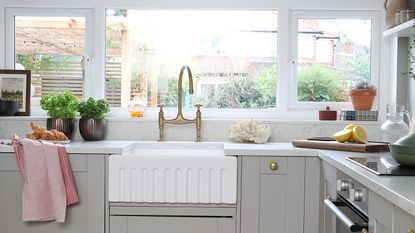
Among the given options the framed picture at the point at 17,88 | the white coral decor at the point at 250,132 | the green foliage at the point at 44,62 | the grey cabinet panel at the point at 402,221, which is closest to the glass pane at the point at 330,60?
the white coral decor at the point at 250,132

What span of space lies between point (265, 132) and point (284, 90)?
434 millimetres

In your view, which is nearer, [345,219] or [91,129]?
[345,219]

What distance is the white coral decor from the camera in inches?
131

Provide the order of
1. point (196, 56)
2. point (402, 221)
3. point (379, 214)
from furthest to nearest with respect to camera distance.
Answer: point (196, 56), point (379, 214), point (402, 221)

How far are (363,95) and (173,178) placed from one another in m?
1.35

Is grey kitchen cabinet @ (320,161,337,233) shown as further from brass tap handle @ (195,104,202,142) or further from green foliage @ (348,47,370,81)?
green foliage @ (348,47,370,81)

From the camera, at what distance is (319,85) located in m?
3.66

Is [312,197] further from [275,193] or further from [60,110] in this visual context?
[60,110]

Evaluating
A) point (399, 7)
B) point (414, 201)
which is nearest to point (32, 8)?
point (399, 7)

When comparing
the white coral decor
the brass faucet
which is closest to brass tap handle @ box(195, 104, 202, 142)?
the brass faucet

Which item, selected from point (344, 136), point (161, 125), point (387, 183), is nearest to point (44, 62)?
point (161, 125)

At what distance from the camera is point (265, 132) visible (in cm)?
334

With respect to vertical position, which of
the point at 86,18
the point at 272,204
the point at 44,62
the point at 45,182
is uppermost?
the point at 86,18

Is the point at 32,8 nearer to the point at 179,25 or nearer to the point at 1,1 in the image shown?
the point at 1,1
